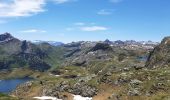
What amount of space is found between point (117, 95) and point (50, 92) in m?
30.7

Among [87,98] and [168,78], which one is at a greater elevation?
[168,78]

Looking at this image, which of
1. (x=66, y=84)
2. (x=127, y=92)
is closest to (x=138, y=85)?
(x=127, y=92)

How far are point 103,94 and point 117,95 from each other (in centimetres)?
851

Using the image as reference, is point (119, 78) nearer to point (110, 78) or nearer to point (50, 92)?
point (110, 78)

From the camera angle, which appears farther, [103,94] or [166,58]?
[166,58]

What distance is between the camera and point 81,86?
118m

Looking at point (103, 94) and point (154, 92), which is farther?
point (103, 94)

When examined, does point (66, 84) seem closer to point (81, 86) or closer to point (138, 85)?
point (81, 86)

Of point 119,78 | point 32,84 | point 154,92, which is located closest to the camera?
point 154,92

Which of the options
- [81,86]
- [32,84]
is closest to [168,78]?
[81,86]

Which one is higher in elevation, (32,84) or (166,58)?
(166,58)

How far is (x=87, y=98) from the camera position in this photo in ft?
356

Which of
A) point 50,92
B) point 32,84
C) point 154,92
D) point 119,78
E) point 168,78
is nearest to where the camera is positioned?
point 154,92

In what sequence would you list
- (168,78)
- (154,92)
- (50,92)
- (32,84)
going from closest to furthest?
(154,92) → (168,78) → (50,92) → (32,84)
